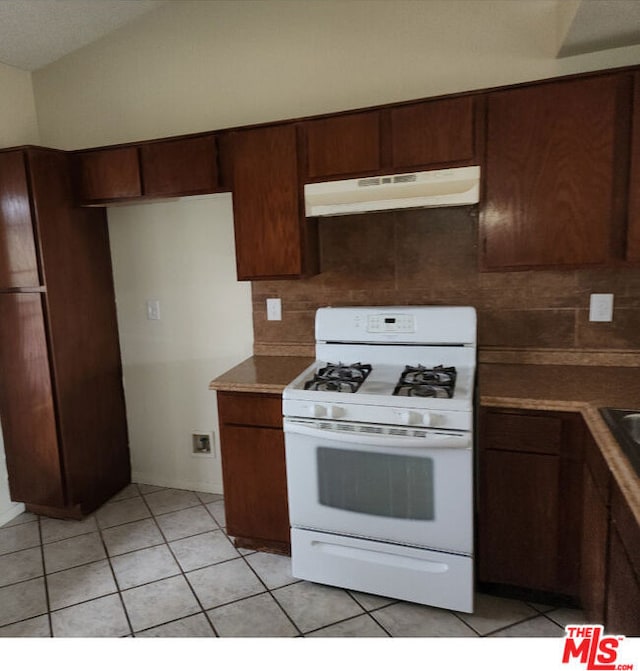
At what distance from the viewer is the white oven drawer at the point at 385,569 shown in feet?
6.43

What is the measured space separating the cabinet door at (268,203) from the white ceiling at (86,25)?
3.55 feet

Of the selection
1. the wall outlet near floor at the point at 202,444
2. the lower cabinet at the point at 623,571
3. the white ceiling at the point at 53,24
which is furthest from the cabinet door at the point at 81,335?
the lower cabinet at the point at 623,571

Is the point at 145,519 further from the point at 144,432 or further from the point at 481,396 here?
the point at 481,396

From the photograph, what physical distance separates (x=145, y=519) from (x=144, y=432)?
0.59 m

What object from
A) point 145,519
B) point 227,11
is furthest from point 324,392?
point 227,11

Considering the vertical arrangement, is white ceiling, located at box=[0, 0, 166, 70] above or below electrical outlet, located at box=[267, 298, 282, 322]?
above

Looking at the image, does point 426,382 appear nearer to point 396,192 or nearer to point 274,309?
point 396,192

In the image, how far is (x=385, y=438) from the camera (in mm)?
1932

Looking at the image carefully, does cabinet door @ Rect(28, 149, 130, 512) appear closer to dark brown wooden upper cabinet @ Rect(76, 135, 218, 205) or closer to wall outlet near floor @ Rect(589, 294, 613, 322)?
dark brown wooden upper cabinet @ Rect(76, 135, 218, 205)

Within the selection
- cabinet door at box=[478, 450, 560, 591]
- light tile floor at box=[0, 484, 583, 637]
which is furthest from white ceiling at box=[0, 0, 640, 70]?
light tile floor at box=[0, 484, 583, 637]

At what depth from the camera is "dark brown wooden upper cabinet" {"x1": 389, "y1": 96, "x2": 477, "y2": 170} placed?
2.04 metres

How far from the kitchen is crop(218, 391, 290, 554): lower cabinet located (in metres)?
0.55

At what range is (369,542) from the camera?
2.07 metres

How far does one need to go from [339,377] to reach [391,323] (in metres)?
0.37
